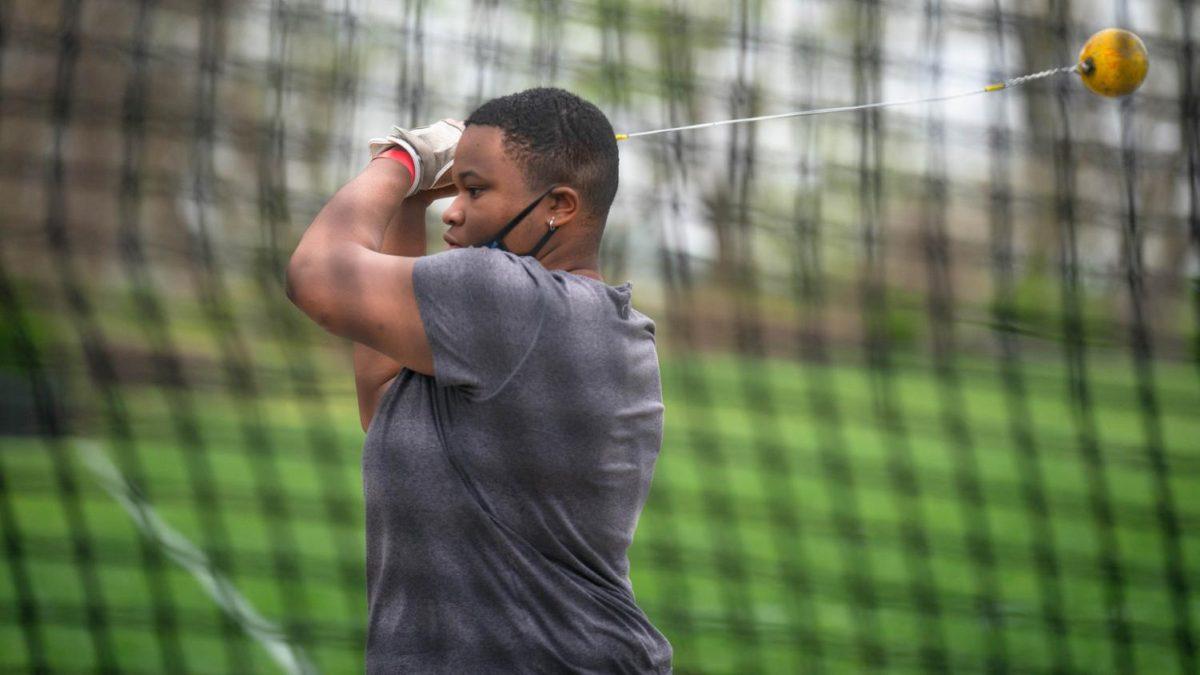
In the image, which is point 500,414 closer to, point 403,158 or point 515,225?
point 515,225

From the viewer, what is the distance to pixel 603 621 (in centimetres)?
142

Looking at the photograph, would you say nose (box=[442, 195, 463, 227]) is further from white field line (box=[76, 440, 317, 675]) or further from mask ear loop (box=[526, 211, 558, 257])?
white field line (box=[76, 440, 317, 675])

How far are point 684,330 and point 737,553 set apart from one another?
118 cm

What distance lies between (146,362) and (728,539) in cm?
474

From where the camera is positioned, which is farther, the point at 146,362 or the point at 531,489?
the point at 146,362

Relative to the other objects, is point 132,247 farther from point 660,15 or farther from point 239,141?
point 239,141

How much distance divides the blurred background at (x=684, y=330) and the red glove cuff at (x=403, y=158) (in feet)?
6.75

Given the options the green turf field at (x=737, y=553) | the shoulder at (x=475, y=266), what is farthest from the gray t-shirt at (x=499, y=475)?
the green turf field at (x=737, y=553)

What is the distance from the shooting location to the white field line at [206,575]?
3787 mm

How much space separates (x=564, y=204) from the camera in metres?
1.45

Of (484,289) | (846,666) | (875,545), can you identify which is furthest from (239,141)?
(484,289)

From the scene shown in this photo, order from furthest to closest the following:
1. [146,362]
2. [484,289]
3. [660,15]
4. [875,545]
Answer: [146,362]
[875,545]
[660,15]
[484,289]

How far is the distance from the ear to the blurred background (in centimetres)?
217

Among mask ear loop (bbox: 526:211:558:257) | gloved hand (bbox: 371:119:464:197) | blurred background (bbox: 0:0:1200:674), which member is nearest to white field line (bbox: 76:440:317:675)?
blurred background (bbox: 0:0:1200:674)
